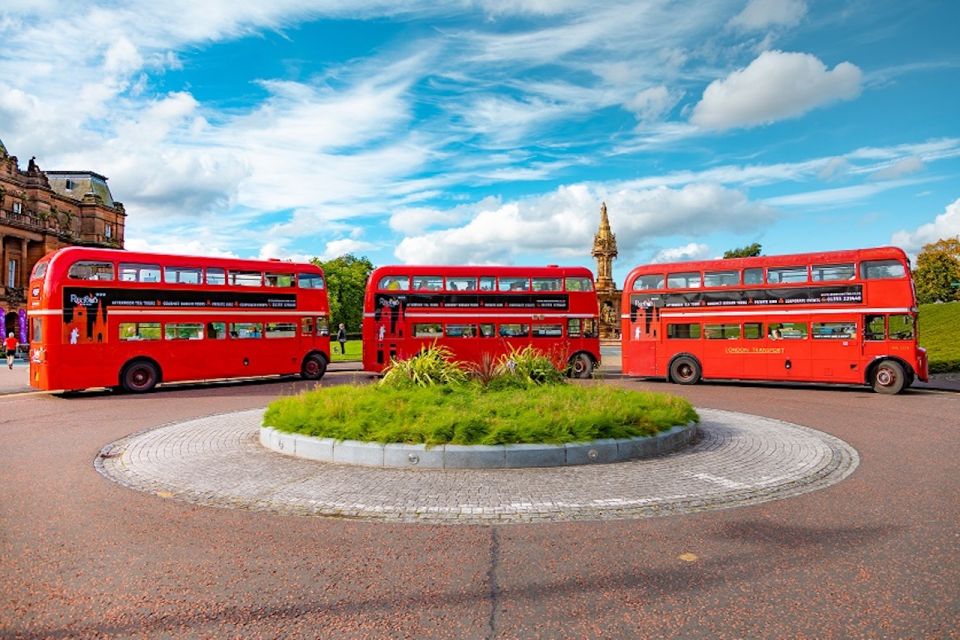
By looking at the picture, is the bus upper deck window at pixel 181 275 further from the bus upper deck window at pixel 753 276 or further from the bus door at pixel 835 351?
the bus door at pixel 835 351

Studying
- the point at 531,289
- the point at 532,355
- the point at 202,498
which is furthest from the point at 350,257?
the point at 202,498

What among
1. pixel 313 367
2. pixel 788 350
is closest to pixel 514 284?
pixel 313 367

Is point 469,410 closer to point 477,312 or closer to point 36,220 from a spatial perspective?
point 477,312

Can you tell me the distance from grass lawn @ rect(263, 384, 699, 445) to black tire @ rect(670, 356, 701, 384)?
32.8 feet

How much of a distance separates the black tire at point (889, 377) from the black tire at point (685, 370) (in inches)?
196

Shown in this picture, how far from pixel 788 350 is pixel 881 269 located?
11.1ft

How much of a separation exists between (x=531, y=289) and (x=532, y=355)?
8890 mm

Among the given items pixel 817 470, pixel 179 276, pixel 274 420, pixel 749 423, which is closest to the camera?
pixel 817 470

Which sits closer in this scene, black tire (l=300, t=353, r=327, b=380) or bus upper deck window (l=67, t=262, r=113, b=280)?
bus upper deck window (l=67, t=262, r=113, b=280)

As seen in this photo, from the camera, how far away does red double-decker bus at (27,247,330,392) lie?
54.6ft

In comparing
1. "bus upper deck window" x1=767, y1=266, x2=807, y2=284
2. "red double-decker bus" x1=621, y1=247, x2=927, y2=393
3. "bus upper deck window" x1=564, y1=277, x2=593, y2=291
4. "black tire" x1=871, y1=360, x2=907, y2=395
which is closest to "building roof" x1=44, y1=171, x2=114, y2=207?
"bus upper deck window" x1=564, y1=277, x2=593, y2=291

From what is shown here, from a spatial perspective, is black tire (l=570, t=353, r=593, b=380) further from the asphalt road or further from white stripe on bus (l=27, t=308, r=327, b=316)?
the asphalt road

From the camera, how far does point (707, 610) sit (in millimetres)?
4035

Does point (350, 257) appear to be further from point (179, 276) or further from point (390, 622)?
point (390, 622)
